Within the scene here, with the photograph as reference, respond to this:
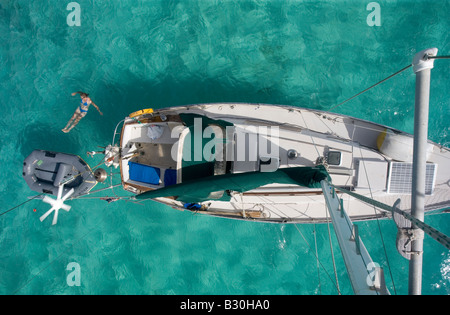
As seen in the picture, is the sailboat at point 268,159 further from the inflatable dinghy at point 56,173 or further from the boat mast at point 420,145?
the boat mast at point 420,145

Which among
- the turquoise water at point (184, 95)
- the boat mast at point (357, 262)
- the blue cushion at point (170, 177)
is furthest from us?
the turquoise water at point (184, 95)

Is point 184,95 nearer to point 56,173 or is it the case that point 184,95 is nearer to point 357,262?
point 56,173

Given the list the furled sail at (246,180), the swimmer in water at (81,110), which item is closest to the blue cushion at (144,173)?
the furled sail at (246,180)

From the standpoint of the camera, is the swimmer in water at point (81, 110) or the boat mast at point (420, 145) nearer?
the boat mast at point (420, 145)

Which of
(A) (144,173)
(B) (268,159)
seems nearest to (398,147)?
(B) (268,159)

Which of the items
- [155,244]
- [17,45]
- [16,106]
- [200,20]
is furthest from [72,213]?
[200,20]

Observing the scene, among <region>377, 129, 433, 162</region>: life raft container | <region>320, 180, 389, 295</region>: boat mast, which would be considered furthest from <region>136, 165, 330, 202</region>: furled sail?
<region>377, 129, 433, 162</region>: life raft container

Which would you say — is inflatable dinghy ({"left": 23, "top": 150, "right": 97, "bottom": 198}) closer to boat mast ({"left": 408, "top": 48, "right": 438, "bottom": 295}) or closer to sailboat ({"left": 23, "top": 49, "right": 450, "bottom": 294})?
sailboat ({"left": 23, "top": 49, "right": 450, "bottom": 294})
